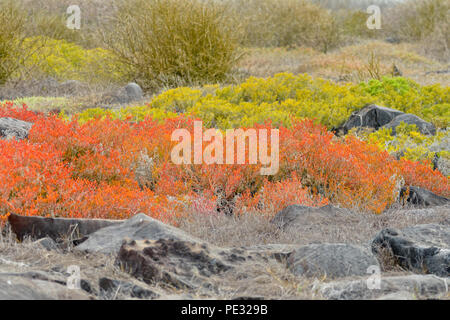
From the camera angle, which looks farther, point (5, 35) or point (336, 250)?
point (5, 35)

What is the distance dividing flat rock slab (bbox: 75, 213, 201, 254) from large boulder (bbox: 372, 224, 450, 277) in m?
1.28

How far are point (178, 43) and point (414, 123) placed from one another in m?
5.56

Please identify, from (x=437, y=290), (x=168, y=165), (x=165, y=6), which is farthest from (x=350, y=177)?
(x=165, y=6)

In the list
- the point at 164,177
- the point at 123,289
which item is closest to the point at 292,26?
the point at 164,177

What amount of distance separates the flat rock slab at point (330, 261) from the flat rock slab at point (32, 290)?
126cm

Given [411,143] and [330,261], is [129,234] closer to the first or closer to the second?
[330,261]

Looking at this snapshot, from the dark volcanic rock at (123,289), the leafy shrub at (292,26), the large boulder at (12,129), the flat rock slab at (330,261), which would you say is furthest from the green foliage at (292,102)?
the leafy shrub at (292,26)

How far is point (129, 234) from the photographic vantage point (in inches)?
135

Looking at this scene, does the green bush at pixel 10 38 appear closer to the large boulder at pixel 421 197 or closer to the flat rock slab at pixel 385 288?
the large boulder at pixel 421 197

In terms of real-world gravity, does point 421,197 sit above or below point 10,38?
below

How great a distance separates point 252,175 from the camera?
5074mm

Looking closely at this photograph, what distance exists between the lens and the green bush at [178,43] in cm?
1122
